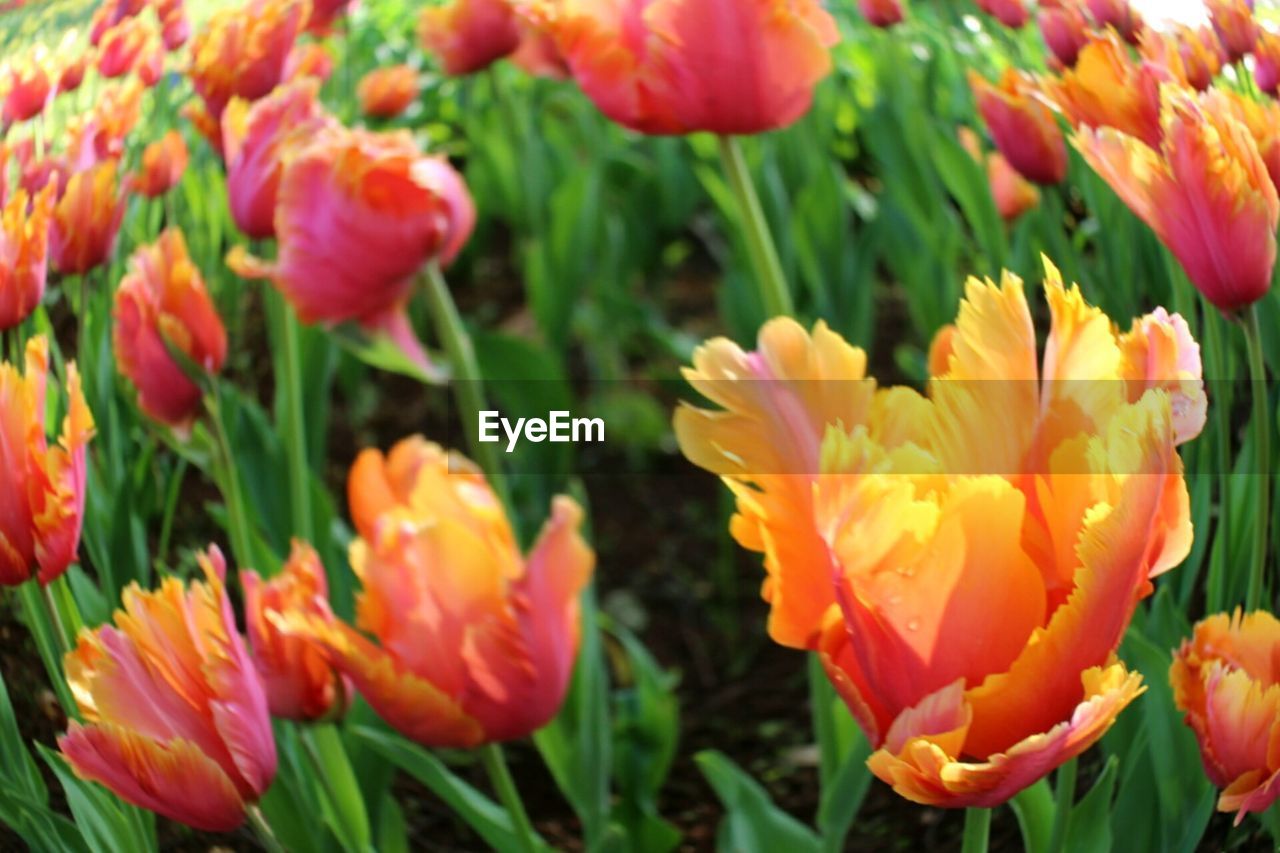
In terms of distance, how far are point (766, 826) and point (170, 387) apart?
295 mm

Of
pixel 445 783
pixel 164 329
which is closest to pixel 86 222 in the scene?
pixel 164 329

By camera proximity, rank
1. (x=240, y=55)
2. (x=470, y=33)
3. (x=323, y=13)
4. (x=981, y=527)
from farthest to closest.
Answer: (x=470, y=33)
(x=323, y=13)
(x=240, y=55)
(x=981, y=527)

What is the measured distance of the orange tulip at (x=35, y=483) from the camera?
→ 43cm

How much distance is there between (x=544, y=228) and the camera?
1.18 m

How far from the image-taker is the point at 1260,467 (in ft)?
1.57

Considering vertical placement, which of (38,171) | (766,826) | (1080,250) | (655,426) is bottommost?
(655,426)

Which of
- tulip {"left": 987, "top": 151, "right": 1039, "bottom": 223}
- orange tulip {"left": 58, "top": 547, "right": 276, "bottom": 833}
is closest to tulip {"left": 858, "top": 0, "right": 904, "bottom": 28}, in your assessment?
tulip {"left": 987, "top": 151, "right": 1039, "bottom": 223}

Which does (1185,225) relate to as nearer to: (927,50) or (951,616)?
(951,616)

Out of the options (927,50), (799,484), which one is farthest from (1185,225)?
(927,50)

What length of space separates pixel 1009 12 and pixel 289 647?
1.38 feet

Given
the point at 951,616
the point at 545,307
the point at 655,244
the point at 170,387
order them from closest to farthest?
the point at 951,616 → the point at 170,387 → the point at 545,307 → the point at 655,244

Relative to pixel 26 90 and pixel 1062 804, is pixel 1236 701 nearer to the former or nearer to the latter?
pixel 1062 804

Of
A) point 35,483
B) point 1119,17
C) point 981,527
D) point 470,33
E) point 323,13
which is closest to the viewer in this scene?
point 981,527

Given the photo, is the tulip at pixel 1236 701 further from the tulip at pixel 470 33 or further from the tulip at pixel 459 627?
the tulip at pixel 470 33
